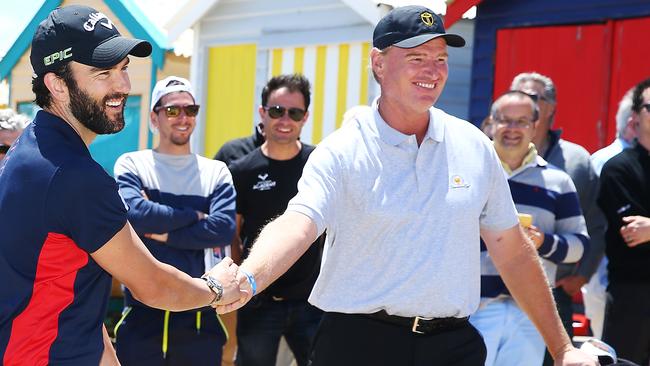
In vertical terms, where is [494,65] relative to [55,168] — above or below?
above

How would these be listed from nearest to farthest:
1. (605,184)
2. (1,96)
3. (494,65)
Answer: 1. (605,184)
2. (494,65)
3. (1,96)

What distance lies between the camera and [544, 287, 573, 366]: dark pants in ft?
17.3

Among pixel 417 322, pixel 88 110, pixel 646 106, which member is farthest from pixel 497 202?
pixel 646 106

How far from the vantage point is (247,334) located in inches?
216

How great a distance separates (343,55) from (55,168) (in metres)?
6.43

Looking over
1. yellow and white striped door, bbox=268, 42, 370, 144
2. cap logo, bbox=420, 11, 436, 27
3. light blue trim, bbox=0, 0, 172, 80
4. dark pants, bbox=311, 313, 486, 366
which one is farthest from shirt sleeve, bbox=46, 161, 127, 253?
light blue trim, bbox=0, 0, 172, 80

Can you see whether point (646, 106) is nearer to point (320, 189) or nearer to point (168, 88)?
point (168, 88)

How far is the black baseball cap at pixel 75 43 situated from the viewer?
9.57 feet

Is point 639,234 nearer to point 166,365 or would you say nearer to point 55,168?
point 166,365

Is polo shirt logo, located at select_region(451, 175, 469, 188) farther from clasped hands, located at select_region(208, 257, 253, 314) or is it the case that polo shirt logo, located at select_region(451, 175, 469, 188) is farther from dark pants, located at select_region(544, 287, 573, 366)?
dark pants, located at select_region(544, 287, 573, 366)

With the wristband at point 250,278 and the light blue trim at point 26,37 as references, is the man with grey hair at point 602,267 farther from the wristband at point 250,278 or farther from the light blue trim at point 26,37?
the light blue trim at point 26,37

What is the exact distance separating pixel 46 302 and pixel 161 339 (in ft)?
6.90

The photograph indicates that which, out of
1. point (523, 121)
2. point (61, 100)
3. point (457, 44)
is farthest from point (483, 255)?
point (61, 100)

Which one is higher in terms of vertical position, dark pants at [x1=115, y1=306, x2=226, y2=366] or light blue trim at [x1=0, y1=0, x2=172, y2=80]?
light blue trim at [x1=0, y1=0, x2=172, y2=80]
